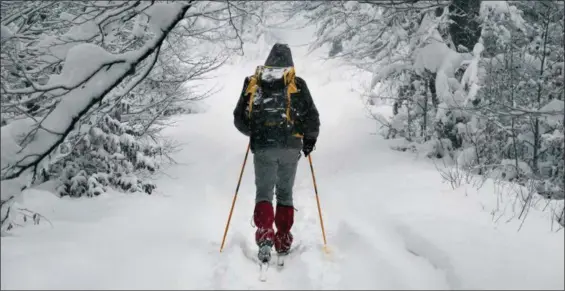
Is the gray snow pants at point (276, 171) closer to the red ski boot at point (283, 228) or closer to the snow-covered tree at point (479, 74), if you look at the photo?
the red ski boot at point (283, 228)

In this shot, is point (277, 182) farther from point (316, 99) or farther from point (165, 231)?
point (316, 99)

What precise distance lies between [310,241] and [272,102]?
178 cm

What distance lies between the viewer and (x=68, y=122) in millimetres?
3422

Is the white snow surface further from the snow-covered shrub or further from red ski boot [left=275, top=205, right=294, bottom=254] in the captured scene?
the snow-covered shrub

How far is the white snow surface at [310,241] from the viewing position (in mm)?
3510

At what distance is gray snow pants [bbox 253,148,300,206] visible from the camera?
16.0ft

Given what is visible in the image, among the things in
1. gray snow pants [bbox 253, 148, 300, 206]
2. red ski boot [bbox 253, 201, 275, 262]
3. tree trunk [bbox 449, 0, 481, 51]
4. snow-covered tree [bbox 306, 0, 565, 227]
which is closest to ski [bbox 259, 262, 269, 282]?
red ski boot [bbox 253, 201, 275, 262]

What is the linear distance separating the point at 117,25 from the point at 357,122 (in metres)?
11.0

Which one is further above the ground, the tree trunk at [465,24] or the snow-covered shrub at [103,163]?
the tree trunk at [465,24]

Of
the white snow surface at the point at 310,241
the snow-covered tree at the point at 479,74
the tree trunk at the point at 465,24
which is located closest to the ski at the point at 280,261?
the white snow surface at the point at 310,241

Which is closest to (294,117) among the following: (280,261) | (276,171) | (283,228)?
(276,171)

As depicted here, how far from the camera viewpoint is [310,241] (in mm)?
5355

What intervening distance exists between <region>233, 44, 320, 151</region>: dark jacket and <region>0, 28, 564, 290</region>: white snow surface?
1239 mm

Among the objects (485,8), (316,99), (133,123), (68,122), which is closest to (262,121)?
(68,122)
